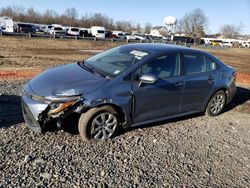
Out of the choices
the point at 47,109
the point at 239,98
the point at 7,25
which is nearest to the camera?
the point at 47,109

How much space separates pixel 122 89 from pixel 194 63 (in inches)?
75.5

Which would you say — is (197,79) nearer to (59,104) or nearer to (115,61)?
(115,61)

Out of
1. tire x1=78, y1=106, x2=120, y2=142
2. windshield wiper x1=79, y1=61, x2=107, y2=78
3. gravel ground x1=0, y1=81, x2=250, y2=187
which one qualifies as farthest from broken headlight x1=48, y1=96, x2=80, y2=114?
windshield wiper x1=79, y1=61, x2=107, y2=78

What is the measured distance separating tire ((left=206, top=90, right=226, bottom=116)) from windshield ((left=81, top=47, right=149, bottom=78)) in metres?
2.14

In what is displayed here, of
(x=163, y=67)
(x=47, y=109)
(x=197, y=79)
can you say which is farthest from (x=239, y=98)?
(x=47, y=109)

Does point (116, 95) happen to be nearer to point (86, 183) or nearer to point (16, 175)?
point (86, 183)

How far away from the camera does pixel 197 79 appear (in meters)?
5.42

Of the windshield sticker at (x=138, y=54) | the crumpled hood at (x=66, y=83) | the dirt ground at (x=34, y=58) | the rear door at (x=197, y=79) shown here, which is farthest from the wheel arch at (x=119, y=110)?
the dirt ground at (x=34, y=58)

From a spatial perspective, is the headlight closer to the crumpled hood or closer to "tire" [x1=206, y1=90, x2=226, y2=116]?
the crumpled hood

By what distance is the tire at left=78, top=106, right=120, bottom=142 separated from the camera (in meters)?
4.19

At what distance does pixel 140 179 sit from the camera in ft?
11.6

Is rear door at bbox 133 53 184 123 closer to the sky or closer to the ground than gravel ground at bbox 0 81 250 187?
Result: closer to the sky

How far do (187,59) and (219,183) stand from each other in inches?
100

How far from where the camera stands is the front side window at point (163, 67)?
4707 millimetres
